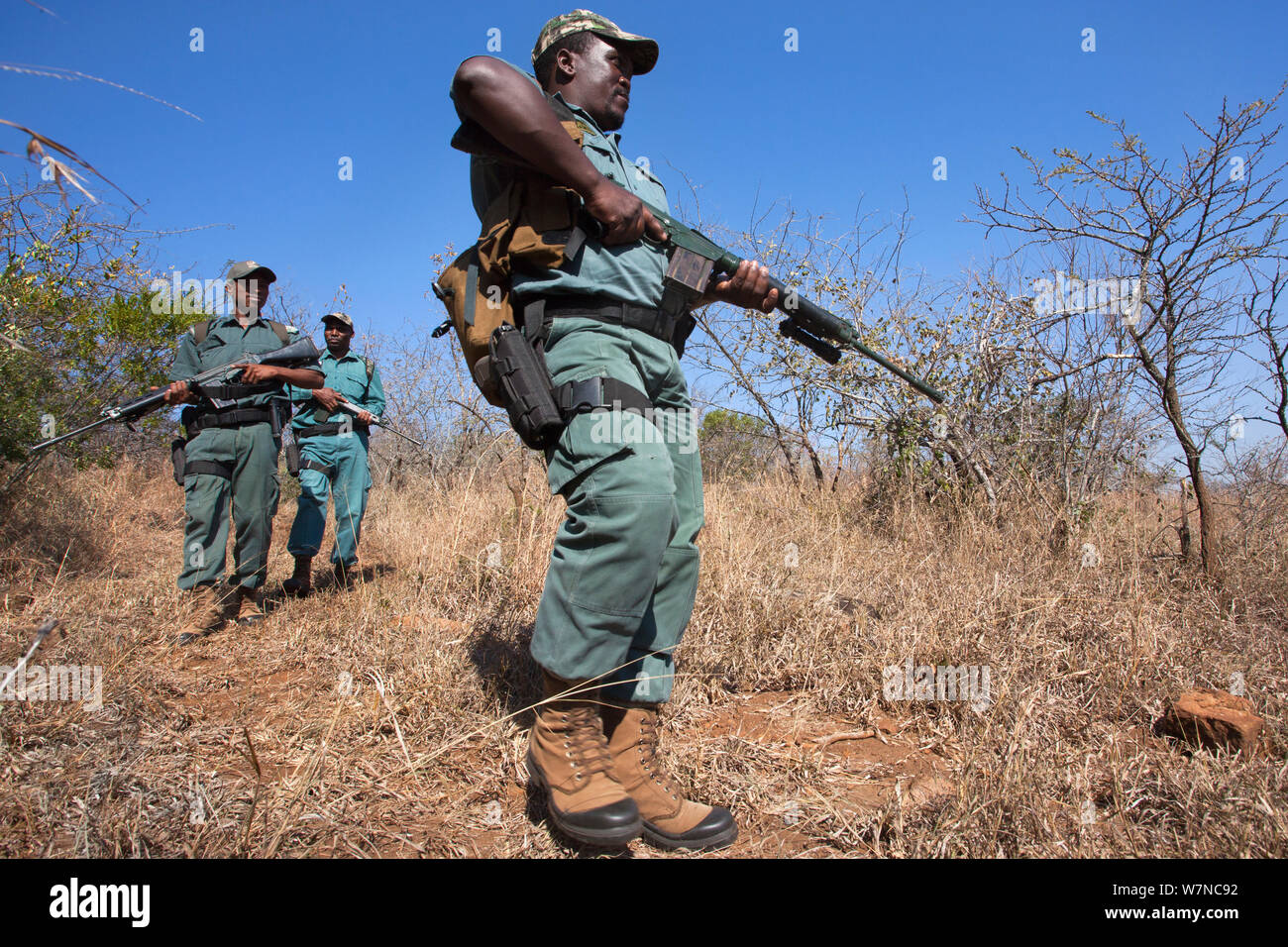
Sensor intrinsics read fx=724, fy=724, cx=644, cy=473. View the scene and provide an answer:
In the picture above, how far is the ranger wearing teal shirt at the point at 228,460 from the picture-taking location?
12.3 ft

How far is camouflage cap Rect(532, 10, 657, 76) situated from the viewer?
221 cm

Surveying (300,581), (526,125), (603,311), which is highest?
(526,125)

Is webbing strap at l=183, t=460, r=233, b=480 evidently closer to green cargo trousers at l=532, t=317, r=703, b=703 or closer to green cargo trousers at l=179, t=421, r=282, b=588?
green cargo trousers at l=179, t=421, r=282, b=588

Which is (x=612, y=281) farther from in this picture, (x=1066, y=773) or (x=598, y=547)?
(x=1066, y=773)

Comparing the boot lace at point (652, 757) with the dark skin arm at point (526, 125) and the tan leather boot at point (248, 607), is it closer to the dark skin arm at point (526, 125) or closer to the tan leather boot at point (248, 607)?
the dark skin arm at point (526, 125)

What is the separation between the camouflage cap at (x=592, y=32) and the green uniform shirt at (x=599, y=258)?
0.76ft

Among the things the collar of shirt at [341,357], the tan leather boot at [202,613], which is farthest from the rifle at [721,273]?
the collar of shirt at [341,357]

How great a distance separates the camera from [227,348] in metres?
4.21

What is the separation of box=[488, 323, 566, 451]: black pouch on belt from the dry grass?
2.48 feet

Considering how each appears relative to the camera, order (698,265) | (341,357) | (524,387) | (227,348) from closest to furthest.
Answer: (524,387) → (698,265) → (227,348) → (341,357)

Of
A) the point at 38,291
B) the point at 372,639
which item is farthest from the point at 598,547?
the point at 38,291

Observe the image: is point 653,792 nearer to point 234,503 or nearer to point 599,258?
point 599,258

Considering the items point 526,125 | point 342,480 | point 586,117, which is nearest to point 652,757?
point 526,125

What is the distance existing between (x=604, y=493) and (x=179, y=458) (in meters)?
3.27
